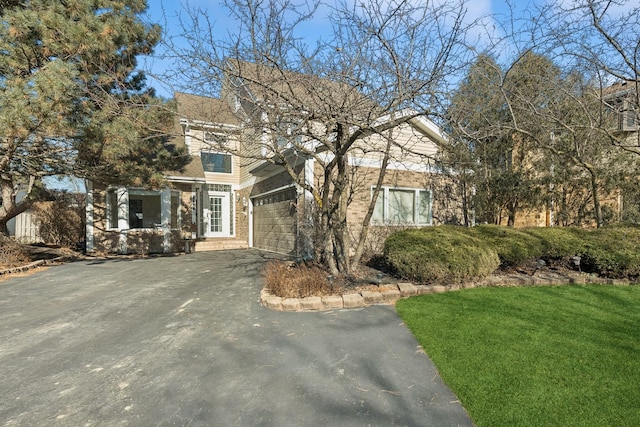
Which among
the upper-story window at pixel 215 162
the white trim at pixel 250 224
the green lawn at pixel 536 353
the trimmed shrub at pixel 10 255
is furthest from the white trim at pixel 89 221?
the green lawn at pixel 536 353

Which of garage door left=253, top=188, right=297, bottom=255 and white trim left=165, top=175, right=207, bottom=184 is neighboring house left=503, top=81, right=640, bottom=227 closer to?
garage door left=253, top=188, right=297, bottom=255

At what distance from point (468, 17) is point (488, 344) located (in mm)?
4940

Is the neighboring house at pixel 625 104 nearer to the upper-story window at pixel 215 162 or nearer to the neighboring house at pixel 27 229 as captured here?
the upper-story window at pixel 215 162

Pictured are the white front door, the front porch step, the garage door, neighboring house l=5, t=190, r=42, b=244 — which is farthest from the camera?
the white front door

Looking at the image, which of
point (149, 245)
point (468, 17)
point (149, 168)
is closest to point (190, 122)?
point (149, 168)

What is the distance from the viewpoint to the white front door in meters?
16.3

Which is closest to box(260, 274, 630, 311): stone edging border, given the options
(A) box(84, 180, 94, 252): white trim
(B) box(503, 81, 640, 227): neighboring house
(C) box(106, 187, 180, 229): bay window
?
(B) box(503, 81, 640, 227): neighboring house

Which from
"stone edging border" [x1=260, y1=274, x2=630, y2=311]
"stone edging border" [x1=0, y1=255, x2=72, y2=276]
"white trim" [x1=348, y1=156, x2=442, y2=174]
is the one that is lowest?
"stone edging border" [x1=260, y1=274, x2=630, y2=311]

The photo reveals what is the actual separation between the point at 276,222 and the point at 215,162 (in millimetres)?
5947

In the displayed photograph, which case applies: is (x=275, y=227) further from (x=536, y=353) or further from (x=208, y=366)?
(x=536, y=353)

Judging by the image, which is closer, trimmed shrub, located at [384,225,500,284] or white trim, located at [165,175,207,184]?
trimmed shrub, located at [384,225,500,284]

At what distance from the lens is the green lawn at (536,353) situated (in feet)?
9.39

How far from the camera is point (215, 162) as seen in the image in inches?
654

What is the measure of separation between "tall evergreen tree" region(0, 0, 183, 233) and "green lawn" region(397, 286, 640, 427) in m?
6.44
